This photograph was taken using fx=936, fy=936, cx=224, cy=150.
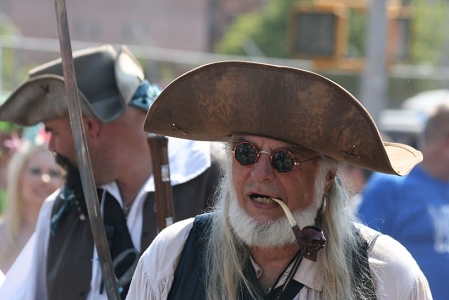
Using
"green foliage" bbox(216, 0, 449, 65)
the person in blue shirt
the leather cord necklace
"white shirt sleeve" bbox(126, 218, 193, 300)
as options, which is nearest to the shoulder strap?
the leather cord necklace

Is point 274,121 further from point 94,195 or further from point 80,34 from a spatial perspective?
point 80,34

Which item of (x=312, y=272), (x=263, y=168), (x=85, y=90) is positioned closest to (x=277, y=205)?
(x=263, y=168)

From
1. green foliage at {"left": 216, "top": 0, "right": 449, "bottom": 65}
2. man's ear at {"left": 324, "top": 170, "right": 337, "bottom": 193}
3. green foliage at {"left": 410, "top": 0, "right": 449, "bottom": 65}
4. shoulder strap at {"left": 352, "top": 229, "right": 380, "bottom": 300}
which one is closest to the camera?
shoulder strap at {"left": 352, "top": 229, "right": 380, "bottom": 300}

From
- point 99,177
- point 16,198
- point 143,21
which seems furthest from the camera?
point 143,21

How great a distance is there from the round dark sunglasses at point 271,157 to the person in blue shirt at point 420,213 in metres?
2.89

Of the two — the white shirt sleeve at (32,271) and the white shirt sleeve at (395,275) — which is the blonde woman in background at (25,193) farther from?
the white shirt sleeve at (395,275)

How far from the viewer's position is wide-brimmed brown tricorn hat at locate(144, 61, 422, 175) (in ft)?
9.99

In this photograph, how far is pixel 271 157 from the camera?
10.6 ft

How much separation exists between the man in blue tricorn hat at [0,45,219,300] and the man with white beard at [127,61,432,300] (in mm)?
976

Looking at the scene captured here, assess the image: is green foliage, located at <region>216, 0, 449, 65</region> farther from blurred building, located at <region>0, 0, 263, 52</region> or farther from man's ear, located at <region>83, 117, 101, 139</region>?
man's ear, located at <region>83, 117, 101, 139</region>

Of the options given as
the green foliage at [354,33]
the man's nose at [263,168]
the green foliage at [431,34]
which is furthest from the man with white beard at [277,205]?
the green foliage at [431,34]

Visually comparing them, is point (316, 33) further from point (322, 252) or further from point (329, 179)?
point (322, 252)

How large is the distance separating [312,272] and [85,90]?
6.03 ft

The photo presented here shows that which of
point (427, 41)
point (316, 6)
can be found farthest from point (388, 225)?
point (427, 41)
